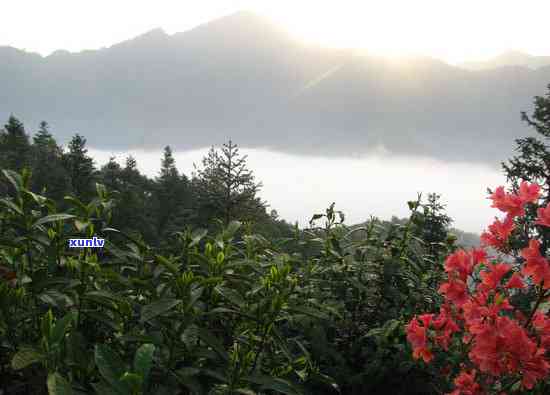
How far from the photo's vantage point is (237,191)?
3472cm

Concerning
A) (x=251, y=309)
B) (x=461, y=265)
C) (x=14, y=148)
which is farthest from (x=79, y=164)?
(x=461, y=265)

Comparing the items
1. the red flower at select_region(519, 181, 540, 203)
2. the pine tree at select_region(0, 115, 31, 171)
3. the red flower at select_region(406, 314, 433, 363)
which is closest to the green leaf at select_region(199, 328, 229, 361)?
the red flower at select_region(406, 314, 433, 363)

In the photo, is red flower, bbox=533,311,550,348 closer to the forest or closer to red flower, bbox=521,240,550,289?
the forest

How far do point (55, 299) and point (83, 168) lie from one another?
4294 centimetres

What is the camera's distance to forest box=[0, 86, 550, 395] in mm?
1814

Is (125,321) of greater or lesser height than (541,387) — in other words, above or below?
above

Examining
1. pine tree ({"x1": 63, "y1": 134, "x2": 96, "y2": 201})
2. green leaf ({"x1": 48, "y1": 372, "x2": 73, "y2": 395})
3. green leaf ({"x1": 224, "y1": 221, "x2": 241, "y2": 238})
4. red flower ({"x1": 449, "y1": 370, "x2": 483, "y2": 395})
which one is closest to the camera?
green leaf ({"x1": 48, "y1": 372, "x2": 73, "y2": 395})

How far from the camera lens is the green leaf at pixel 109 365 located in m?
1.42

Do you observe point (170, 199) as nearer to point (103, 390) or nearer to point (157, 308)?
point (157, 308)

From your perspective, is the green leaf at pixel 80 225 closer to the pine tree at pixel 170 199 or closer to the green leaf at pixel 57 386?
the green leaf at pixel 57 386

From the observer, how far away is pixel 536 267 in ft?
6.50

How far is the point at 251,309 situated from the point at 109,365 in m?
0.76

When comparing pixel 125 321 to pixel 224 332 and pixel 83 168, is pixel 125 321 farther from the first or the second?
pixel 83 168

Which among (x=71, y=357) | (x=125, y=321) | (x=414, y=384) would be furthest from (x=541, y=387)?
(x=71, y=357)
